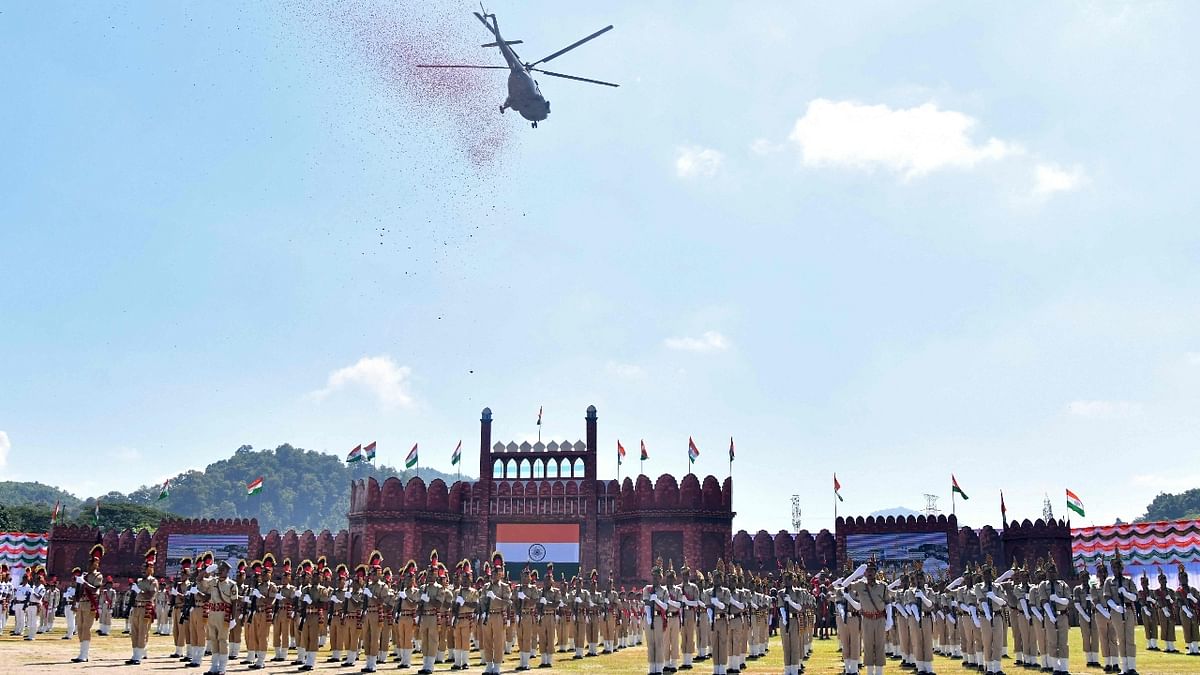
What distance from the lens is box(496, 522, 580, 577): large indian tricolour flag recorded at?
43094mm

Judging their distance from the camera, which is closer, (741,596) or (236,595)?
(236,595)

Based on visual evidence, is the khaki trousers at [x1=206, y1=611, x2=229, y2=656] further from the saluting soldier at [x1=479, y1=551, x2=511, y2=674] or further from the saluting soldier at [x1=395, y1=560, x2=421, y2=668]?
the saluting soldier at [x1=479, y1=551, x2=511, y2=674]

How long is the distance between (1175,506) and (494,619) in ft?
413

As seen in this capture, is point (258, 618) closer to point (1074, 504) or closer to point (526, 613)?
point (526, 613)

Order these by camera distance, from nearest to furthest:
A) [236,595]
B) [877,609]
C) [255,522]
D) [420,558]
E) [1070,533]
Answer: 1. [877,609]
2. [236,595]
3. [1070,533]
4. [420,558]
5. [255,522]

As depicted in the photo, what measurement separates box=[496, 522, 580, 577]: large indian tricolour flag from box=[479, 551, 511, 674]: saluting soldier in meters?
24.6

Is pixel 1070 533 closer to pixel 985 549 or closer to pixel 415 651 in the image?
pixel 985 549

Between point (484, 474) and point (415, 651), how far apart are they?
2087cm

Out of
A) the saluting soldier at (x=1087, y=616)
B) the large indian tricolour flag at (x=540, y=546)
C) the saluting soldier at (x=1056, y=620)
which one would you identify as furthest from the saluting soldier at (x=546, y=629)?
the large indian tricolour flag at (x=540, y=546)

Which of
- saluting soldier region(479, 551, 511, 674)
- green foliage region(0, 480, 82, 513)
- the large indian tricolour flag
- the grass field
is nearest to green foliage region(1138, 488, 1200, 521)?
the large indian tricolour flag

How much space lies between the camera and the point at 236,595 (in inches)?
695

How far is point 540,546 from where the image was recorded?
142ft

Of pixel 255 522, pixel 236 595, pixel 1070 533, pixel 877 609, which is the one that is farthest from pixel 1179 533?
pixel 255 522

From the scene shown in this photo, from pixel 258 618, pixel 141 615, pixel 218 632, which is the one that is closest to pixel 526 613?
pixel 258 618
